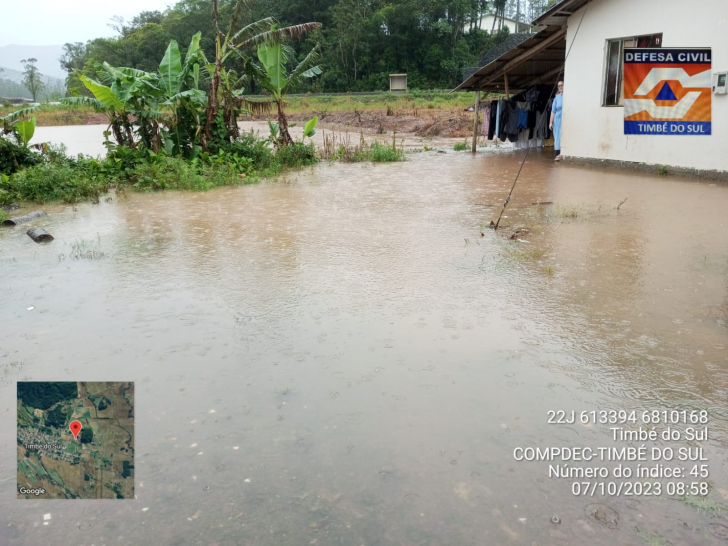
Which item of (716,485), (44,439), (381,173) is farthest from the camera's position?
(381,173)

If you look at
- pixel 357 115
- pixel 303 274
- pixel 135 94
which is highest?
pixel 357 115

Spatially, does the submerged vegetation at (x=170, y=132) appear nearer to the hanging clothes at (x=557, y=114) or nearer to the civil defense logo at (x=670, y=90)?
the hanging clothes at (x=557, y=114)

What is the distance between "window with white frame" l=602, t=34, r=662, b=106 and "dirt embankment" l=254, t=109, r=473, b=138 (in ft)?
32.8

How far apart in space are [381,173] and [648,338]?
30.8 ft

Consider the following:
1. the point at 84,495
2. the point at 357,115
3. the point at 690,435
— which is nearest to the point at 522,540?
the point at 690,435

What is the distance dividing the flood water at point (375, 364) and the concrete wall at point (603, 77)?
382cm

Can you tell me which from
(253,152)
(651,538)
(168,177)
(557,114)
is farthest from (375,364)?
(557,114)

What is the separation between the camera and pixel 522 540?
233cm

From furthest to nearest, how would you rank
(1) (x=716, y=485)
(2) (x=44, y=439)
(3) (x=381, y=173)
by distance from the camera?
(3) (x=381, y=173), (2) (x=44, y=439), (1) (x=716, y=485)

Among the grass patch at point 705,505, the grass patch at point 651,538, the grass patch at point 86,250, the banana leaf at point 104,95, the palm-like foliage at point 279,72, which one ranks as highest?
the palm-like foliage at point 279,72

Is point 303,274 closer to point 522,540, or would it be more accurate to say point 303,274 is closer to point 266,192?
point 522,540

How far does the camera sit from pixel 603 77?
1220 cm

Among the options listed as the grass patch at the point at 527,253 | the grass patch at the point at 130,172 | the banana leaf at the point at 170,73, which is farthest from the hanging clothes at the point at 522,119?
→ the grass patch at the point at 527,253

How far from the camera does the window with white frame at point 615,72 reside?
11.9m
